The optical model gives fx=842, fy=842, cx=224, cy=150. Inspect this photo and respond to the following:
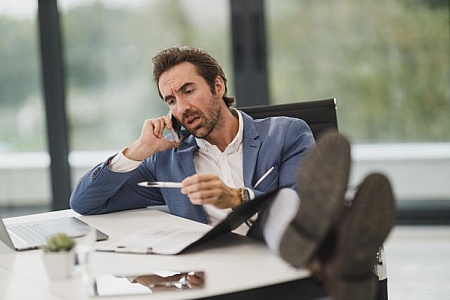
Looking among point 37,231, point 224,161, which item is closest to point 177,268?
point 37,231

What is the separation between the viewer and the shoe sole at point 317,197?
5.12 feet

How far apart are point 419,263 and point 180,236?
2373 mm

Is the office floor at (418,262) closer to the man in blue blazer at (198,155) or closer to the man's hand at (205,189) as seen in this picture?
the man in blue blazer at (198,155)

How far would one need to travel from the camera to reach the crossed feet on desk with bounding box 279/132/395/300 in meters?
1.57

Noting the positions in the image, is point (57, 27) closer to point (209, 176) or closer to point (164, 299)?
point (209, 176)

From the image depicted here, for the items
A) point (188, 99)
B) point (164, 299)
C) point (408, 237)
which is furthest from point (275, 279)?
point (408, 237)

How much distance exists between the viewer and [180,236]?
7.21ft

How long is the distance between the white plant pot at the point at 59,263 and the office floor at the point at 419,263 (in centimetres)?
217

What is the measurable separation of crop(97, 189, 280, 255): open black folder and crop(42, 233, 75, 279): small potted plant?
0.26 meters

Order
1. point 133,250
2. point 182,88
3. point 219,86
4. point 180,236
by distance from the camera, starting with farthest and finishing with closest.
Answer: point 219,86
point 182,88
point 180,236
point 133,250

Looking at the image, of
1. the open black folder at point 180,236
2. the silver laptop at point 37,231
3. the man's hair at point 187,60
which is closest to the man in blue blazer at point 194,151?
the man's hair at point 187,60

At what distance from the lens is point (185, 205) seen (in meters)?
2.60

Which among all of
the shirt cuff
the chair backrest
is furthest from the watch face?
the chair backrest

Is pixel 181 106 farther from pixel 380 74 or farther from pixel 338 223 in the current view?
pixel 380 74
